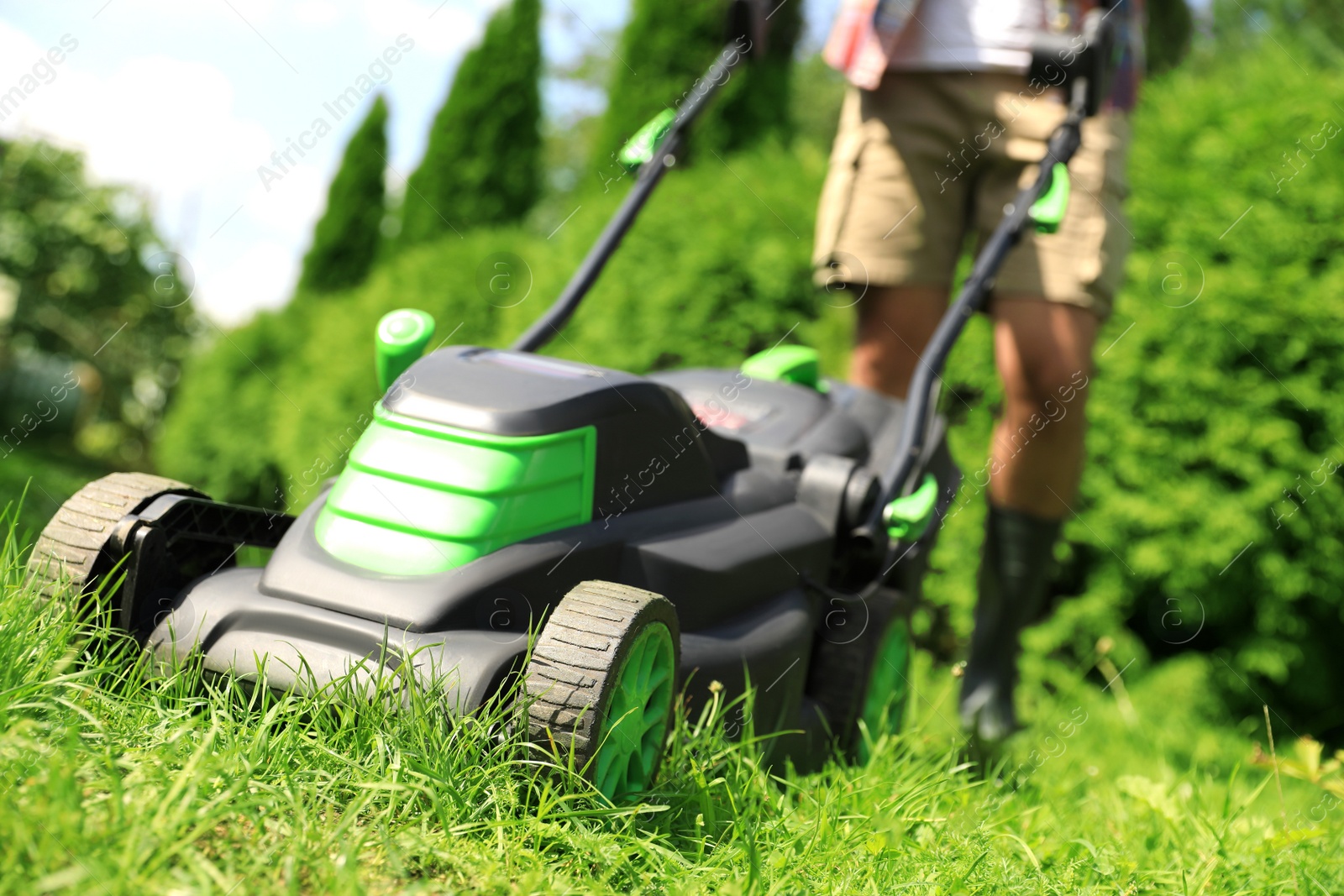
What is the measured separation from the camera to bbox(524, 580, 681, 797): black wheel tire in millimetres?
1165

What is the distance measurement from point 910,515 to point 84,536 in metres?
1.17

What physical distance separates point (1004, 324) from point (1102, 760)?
1236 mm

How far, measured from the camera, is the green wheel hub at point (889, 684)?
75.2 inches

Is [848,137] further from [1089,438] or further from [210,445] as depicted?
[210,445]

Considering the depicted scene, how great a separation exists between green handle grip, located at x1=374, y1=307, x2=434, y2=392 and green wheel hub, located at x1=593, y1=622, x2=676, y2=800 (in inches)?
23.6

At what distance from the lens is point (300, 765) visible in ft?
3.78

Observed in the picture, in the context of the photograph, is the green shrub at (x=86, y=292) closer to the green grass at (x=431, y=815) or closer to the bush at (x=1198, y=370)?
the bush at (x=1198, y=370)

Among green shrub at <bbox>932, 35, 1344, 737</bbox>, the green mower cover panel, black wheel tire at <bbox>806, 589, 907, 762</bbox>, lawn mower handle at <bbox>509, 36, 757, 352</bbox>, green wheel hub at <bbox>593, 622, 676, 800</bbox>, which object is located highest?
lawn mower handle at <bbox>509, 36, 757, 352</bbox>

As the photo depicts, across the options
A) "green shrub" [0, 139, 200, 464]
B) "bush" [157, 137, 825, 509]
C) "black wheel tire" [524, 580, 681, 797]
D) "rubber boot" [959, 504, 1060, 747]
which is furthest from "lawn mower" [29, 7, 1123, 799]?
"green shrub" [0, 139, 200, 464]

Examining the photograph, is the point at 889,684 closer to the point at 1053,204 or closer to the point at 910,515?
the point at 910,515

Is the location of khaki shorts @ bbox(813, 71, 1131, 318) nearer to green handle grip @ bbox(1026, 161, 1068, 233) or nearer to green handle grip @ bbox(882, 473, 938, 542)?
green handle grip @ bbox(1026, 161, 1068, 233)

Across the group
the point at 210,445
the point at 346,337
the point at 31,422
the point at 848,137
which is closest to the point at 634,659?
the point at 848,137

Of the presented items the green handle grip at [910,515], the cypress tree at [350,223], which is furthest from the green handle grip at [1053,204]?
the cypress tree at [350,223]

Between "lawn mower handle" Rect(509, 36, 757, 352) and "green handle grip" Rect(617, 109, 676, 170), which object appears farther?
"green handle grip" Rect(617, 109, 676, 170)
